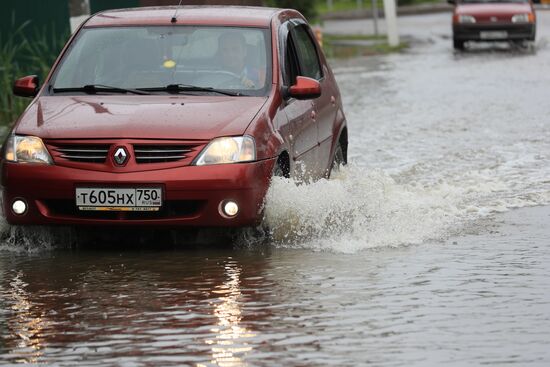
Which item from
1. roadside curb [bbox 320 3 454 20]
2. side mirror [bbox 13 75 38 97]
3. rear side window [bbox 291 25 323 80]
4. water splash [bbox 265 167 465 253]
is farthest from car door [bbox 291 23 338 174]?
roadside curb [bbox 320 3 454 20]

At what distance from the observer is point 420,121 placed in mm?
18891

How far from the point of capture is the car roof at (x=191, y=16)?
10859mm

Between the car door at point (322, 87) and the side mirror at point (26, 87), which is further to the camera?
the car door at point (322, 87)

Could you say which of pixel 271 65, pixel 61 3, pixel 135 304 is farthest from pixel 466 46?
pixel 135 304

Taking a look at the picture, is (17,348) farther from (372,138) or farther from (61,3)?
(61,3)

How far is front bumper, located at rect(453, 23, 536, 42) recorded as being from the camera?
1325 inches

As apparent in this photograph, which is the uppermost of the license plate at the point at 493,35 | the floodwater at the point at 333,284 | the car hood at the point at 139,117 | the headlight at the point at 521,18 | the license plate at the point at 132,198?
the car hood at the point at 139,117

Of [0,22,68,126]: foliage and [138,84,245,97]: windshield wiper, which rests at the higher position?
[138,84,245,97]: windshield wiper

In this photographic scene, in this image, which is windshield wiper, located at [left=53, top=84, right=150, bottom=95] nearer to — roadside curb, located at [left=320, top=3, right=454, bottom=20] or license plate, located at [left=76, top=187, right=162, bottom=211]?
license plate, located at [left=76, top=187, right=162, bottom=211]

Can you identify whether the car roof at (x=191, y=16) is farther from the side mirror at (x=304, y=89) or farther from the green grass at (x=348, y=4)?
the green grass at (x=348, y=4)

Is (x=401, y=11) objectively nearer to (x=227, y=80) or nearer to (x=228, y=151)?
(x=227, y=80)

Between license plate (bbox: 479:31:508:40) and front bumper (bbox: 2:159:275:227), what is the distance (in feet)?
81.8

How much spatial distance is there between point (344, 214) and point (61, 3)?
10.7 metres

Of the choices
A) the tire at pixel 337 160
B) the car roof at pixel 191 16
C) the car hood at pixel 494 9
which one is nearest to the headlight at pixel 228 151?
the car roof at pixel 191 16
